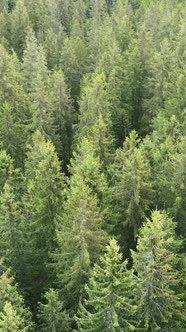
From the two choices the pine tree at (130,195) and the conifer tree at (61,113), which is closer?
the pine tree at (130,195)

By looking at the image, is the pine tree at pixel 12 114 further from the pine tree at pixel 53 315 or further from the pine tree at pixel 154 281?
the pine tree at pixel 154 281

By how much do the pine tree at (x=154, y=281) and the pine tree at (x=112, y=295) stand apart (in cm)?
96

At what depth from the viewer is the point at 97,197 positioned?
28188 millimetres

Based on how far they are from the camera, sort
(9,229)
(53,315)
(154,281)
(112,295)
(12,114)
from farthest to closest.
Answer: (12,114)
(9,229)
(53,315)
(154,281)
(112,295)

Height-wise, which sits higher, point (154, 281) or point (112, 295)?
point (154, 281)

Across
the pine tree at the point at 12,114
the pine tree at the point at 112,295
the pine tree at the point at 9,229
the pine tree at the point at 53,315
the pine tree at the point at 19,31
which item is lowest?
the pine tree at the point at 53,315

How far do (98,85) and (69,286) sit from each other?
69.2 ft

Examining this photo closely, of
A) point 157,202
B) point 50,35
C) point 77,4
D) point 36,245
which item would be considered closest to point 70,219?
point 36,245

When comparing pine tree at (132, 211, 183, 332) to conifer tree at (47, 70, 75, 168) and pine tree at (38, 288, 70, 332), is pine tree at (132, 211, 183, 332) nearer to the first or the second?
pine tree at (38, 288, 70, 332)

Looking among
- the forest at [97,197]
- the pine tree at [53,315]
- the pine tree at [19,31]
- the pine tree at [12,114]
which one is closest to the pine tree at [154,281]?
the forest at [97,197]

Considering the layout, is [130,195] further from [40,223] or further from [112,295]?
[112,295]

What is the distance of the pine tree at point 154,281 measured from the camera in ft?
62.9

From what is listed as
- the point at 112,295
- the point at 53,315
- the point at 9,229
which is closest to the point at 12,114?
the point at 9,229

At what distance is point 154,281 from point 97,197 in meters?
9.20
